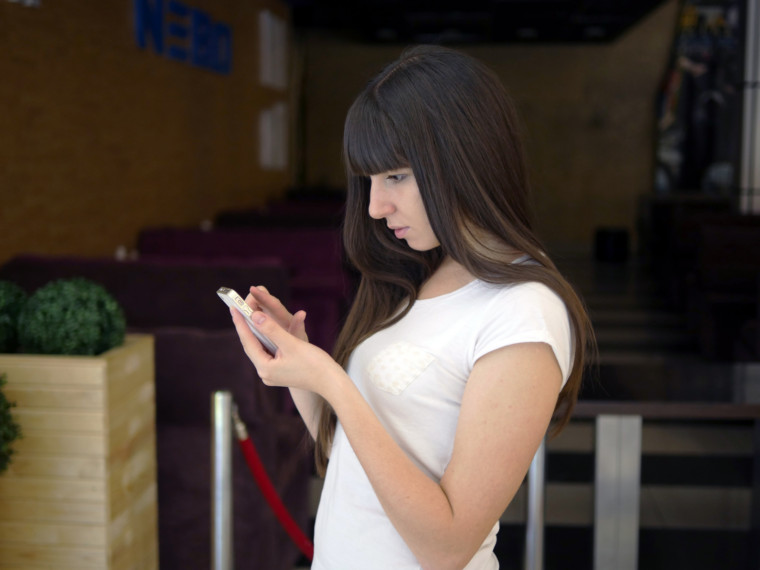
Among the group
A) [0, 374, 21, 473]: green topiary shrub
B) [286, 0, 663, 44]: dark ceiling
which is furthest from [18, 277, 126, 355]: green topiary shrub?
[286, 0, 663, 44]: dark ceiling

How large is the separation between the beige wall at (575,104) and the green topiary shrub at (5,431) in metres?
11.0

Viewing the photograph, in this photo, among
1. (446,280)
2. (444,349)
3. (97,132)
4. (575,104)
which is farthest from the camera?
(575,104)

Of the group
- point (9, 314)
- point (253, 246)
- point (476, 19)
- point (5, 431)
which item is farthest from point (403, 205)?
point (476, 19)

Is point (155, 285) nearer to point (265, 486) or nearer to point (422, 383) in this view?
point (265, 486)

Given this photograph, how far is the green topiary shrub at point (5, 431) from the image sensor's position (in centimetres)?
190

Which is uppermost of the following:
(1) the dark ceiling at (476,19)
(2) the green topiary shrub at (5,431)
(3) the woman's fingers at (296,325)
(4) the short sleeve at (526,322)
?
(1) the dark ceiling at (476,19)

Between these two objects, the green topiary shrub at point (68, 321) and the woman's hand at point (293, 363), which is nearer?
the woman's hand at point (293, 363)

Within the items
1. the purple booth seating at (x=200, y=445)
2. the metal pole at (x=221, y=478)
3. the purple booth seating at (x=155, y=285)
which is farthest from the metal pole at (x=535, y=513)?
the purple booth seating at (x=155, y=285)

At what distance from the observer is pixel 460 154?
44.1 inches

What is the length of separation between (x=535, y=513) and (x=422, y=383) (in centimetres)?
112

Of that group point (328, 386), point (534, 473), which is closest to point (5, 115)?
point (534, 473)

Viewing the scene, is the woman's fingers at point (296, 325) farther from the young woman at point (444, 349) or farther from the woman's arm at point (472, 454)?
the woman's arm at point (472, 454)

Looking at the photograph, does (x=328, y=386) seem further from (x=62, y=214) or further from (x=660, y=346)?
(x=660, y=346)

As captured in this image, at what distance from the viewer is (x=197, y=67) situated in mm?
6969
